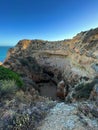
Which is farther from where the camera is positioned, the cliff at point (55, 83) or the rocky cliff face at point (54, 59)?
the rocky cliff face at point (54, 59)

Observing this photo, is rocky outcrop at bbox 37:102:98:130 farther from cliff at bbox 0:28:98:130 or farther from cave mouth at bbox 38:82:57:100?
cave mouth at bbox 38:82:57:100

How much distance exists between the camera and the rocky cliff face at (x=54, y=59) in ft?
74.4

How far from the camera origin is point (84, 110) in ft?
27.9

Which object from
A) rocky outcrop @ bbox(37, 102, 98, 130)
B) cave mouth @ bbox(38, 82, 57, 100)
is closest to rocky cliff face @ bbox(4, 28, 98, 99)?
cave mouth @ bbox(38, 82, 57, 100)

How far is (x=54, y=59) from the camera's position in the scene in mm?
28625

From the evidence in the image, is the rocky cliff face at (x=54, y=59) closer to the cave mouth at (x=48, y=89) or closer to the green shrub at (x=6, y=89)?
the cave mouth at (x=48, y=89)

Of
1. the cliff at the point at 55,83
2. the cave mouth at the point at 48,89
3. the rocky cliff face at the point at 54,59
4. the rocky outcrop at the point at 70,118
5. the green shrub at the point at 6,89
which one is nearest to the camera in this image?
the rocky outcrop at the point at 70,118

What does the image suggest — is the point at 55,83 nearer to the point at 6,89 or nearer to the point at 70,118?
the point at 6,89

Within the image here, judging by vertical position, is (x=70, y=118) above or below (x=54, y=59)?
above

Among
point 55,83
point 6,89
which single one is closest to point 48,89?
point 55,83

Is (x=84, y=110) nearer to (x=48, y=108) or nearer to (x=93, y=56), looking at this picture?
(x=48, y=108)

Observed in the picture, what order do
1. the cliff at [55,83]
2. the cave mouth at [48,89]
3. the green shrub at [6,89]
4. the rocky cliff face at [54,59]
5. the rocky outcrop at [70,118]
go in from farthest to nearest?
the cave mouth at [48,89] < the rocky cliff face at [54,59] < the green shrub at [6,89] < the cliff at [55,83] < the rocky outcrop at [70,118]

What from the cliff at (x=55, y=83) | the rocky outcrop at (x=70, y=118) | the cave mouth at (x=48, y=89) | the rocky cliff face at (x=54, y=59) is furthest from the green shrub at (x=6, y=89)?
the cave mouth at (x=48, y=89)

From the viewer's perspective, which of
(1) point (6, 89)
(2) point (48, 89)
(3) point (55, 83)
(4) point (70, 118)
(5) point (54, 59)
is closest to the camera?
(4) point (70, 118)
